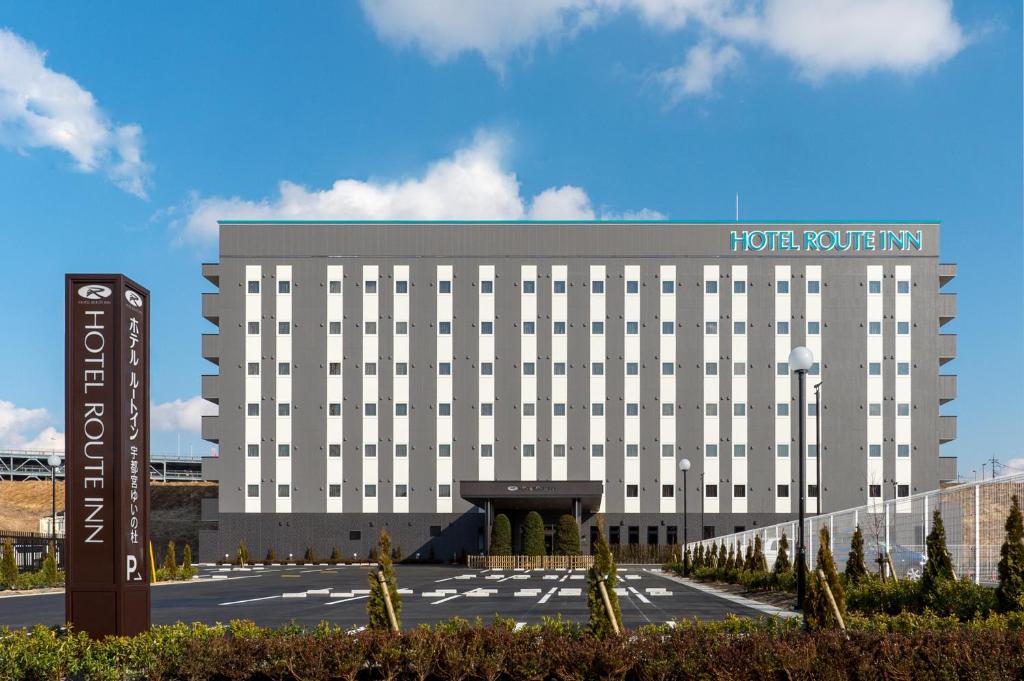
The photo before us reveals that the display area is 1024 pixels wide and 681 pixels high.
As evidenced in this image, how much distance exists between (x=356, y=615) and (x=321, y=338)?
49.6 m

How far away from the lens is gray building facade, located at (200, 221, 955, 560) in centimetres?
7081

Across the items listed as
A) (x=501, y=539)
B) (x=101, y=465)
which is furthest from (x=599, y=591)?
(x=501, y=539)

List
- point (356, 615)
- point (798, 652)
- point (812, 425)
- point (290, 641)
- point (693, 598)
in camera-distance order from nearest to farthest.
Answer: point (798, 652)
point (290, 641)
point (356, 615)
point (693, 598)
point (812, 425)

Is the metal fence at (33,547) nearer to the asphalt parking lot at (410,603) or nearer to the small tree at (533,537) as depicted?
the asphalt parking lot at (410,603)

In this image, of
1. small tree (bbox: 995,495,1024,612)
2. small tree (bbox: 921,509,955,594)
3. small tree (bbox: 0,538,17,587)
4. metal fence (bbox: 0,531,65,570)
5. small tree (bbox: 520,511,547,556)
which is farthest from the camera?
small tree (bbox: 520,511,547,556)

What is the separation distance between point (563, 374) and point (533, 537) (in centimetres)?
1468

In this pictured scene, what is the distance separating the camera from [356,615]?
24.3 metres

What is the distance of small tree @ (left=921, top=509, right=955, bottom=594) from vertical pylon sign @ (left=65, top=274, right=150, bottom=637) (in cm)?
1625

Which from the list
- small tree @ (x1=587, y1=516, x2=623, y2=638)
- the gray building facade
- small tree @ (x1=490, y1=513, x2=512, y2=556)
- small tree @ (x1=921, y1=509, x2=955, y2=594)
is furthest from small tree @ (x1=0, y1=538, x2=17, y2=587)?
the gray building facade

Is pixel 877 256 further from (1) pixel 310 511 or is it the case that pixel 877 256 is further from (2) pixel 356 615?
(2) pixel 356 615

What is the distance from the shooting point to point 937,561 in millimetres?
20953

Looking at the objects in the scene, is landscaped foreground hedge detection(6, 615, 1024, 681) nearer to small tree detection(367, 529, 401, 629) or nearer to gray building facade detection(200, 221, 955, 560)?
small tree detection(367, 529, 401, 629)

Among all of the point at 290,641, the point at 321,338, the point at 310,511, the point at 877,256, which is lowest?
the point at 310,511

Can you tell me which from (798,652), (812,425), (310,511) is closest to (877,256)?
(812,425)
